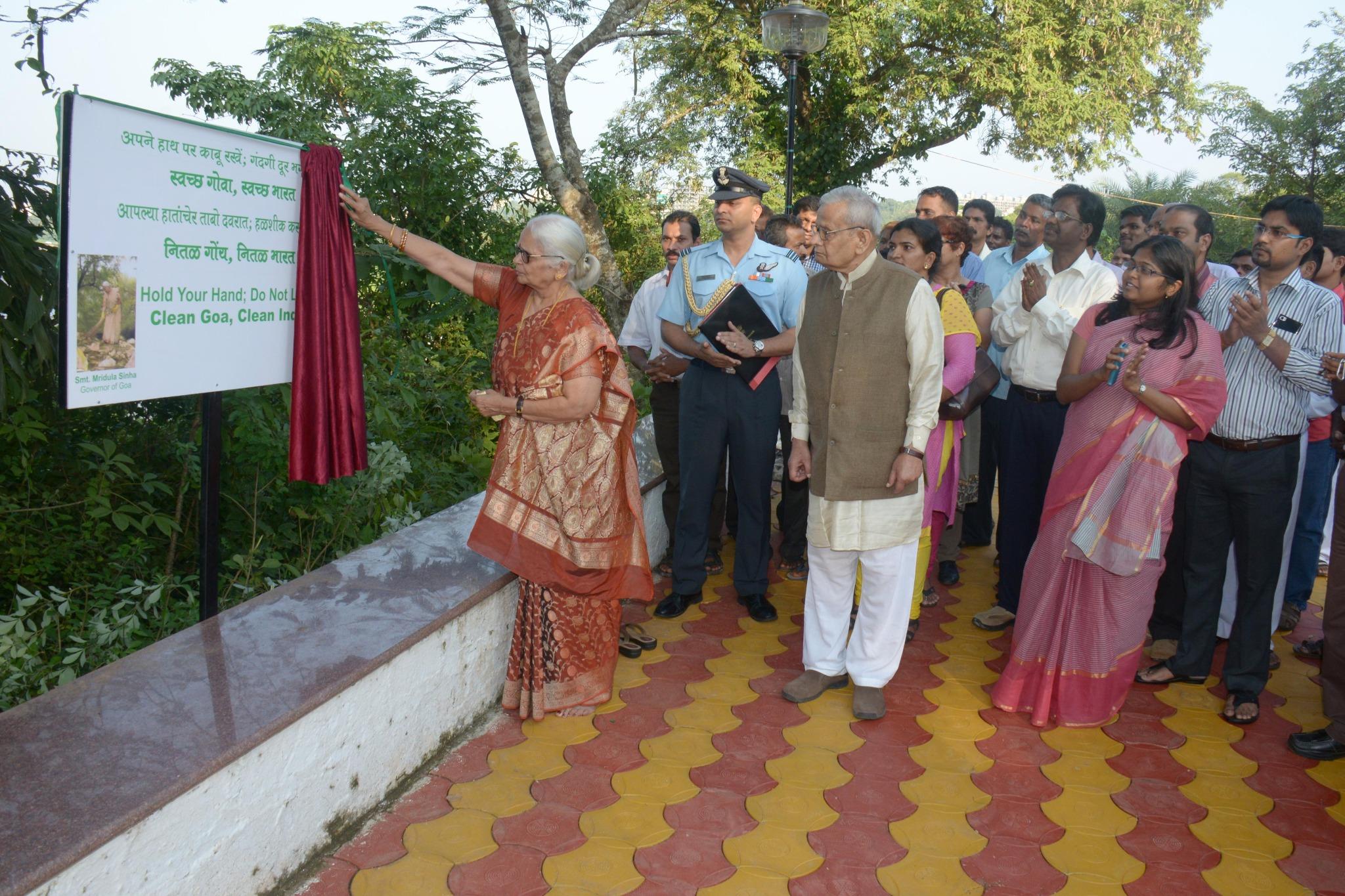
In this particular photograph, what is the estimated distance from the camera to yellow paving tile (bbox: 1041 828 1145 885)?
2.71 meters

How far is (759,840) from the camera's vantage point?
2.82m

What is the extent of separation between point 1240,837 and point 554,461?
2.40 metres

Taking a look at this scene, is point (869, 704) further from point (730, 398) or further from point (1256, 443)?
point (1256, 443)

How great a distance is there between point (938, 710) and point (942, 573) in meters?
1.54

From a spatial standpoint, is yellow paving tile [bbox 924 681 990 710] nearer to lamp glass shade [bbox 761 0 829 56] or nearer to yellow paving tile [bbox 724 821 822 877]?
yellow paving tile [bbox 724 821 822 877]

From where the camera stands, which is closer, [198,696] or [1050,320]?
[198,696]

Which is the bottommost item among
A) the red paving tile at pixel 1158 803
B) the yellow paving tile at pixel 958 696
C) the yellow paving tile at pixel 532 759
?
the yellow paving tile at pixel 532 759

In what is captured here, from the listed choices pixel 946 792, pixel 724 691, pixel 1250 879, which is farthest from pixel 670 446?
pixel 1250 879

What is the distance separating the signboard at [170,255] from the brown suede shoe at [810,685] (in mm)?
2108

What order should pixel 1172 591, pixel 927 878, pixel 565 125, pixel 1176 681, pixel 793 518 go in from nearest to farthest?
pixel 927 878 < pixel 1176 681 < pixel 1172 591 < pixel 793 518 < pixel 565 125

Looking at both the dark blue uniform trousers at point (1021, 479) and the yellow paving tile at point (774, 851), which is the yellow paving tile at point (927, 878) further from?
the dark blue uniform trousers at point (1021, 479)

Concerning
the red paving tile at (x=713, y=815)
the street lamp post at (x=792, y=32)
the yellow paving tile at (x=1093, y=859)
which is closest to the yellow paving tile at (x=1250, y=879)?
the yellow paving tile at (x=1093, y=859)

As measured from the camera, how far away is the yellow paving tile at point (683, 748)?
3.25 metres

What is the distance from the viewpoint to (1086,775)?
3.25 m
